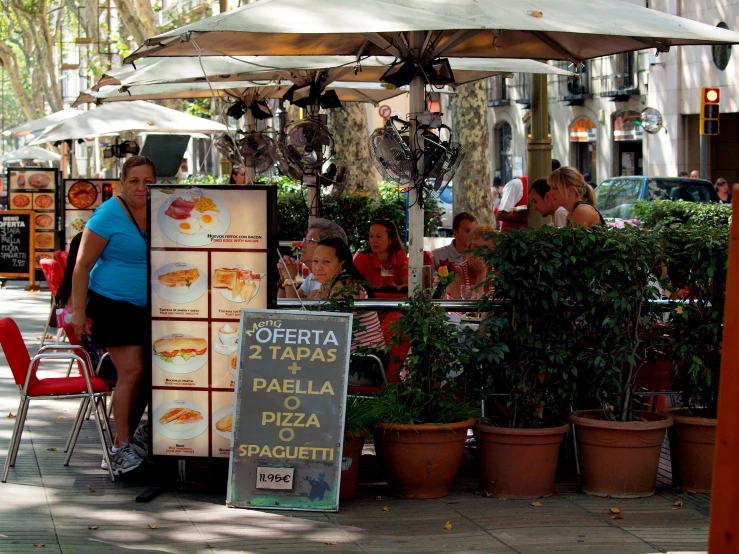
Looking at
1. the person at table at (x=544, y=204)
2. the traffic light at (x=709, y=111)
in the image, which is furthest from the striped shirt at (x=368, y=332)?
the traffic light at (x=709, y=111)

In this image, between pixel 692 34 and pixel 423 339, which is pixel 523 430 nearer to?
pixel 423 339

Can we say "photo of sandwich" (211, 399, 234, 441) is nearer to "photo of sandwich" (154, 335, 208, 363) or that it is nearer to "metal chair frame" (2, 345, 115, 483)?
"photo of sandwich" (154, 335, 208, 363)

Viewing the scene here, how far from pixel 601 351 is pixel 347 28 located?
7.58ft

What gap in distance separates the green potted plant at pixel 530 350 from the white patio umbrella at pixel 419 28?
790 millimetres

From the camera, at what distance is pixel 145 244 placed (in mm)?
6906

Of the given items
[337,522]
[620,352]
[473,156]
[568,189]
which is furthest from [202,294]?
[473,156]

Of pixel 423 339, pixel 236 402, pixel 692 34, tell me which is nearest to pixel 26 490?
pixel 236 402

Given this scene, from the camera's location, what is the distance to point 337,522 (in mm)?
5922

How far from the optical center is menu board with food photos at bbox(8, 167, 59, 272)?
19.4 meters

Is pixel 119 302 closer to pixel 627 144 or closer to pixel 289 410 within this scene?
pixel 289 410

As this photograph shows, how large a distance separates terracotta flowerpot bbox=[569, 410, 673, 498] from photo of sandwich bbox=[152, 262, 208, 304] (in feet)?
7.58

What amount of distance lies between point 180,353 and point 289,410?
82cm

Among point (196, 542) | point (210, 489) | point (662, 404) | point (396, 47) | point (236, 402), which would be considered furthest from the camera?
point (662, 404)

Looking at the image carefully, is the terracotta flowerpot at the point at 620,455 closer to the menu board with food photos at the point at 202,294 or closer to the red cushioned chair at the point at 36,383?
the menu board with food photos at the point at 202,294
